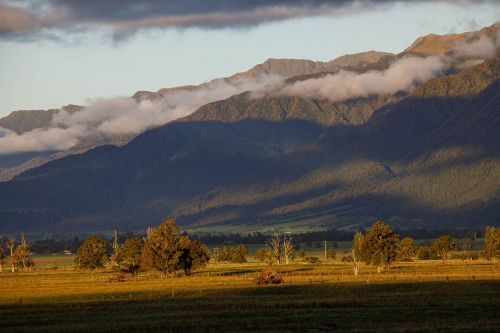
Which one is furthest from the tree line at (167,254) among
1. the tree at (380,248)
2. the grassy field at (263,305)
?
the tree at (380,248)

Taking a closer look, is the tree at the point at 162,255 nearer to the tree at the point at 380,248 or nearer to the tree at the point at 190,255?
the tree at the point at 190,255

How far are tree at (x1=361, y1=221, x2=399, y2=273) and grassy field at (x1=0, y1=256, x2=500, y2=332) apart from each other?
842 inches

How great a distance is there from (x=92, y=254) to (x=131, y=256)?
25.0 meters

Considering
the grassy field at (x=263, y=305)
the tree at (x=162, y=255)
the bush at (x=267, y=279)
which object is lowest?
the grassy field at (x=263, y=305)

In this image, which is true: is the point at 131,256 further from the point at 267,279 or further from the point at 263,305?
the point at 263,305

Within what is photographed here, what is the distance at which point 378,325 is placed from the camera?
252ft

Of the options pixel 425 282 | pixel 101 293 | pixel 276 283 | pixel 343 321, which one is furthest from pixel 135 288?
pixel 343 321

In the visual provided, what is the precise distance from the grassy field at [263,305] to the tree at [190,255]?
752 inches

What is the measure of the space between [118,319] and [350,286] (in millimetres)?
36777

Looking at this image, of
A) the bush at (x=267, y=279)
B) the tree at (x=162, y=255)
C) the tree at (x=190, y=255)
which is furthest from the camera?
the tree at (x=190, y=255)

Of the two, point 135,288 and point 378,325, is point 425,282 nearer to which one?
point 135,288

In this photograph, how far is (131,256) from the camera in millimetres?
172250

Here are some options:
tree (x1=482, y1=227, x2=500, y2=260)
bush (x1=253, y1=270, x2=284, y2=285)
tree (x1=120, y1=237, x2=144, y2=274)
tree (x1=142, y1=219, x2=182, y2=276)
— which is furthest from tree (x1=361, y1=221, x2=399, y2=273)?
tree (x1=120, y1=237, x2=144, y2=274)

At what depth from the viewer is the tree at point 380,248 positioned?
525ft
